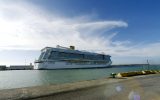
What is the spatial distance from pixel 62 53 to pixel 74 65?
7692 mm

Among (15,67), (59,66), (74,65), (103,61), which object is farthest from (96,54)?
(15,67)

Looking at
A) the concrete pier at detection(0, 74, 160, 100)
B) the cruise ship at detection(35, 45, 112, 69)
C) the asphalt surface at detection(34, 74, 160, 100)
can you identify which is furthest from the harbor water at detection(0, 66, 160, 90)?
the cruise ship at detection(35, 45, 112, 69)

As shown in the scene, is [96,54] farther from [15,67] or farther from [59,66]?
[15,67]

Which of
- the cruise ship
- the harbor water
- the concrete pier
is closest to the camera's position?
the concrete pier

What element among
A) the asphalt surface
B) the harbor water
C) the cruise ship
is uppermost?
the cruise ship

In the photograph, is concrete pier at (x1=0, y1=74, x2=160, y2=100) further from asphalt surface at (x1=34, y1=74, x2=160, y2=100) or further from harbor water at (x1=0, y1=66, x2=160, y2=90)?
harbor water at (x1=0, y1=66, x2=160, y2=90)

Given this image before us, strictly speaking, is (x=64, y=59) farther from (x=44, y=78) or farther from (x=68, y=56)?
(x=44, y=78)

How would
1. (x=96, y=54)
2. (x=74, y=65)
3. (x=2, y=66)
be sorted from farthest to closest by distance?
(x=2, y=66)
(x=96, y=54)
(x=74, y=65)

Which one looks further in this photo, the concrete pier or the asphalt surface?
the concrete pier

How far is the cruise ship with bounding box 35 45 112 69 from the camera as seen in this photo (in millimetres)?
80188

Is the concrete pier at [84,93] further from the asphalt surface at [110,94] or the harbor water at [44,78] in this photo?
the harbor water at [44,78]

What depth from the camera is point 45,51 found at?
269ft

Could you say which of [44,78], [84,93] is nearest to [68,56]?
[44,78]

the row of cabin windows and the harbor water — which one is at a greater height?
the row of cabin windows
